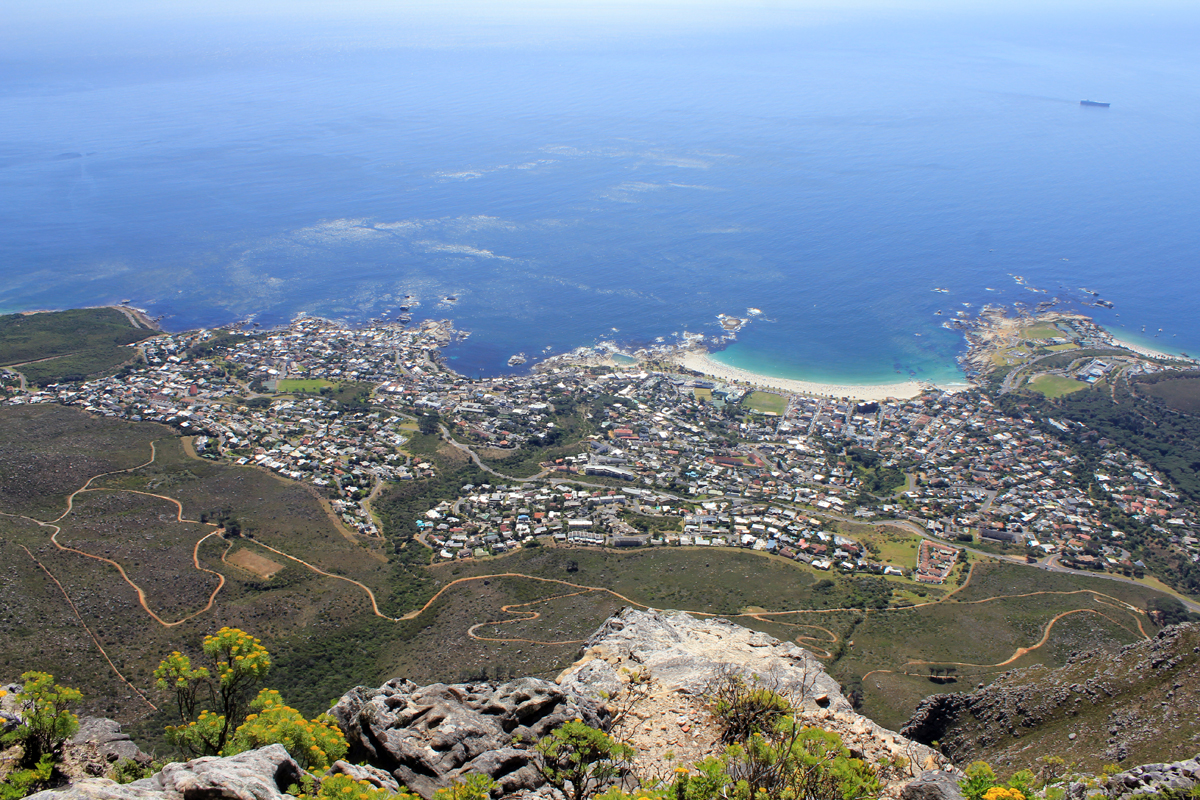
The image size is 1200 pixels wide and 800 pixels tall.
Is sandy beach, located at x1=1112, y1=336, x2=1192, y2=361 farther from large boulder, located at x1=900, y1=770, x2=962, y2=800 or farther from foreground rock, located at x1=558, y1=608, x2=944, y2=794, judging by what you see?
large boulder, located at x1=900, y1=770, x2=962, y2=800

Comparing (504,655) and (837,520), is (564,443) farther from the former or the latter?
(504,655)

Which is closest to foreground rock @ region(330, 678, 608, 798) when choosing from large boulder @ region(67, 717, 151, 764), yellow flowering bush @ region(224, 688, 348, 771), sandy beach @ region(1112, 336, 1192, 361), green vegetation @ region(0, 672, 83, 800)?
Result: yellow flowering bush @ region(224, 688, 348, 771)

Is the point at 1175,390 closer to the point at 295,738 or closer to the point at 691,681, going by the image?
the point at 691,681

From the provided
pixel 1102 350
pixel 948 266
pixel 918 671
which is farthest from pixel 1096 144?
pixel 918 671

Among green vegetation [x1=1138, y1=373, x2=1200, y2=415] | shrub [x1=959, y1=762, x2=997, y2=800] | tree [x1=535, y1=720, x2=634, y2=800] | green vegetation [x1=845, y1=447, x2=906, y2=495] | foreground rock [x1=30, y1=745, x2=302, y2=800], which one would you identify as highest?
foreground rock [x1=30, y1=745, x2=302, y2=800]

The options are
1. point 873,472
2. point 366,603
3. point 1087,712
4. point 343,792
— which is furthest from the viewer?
point 873,472

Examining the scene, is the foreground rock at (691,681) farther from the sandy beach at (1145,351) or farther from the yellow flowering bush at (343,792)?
the sandy beach at (1145,351)

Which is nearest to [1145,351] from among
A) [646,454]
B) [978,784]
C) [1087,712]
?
[646,454]
